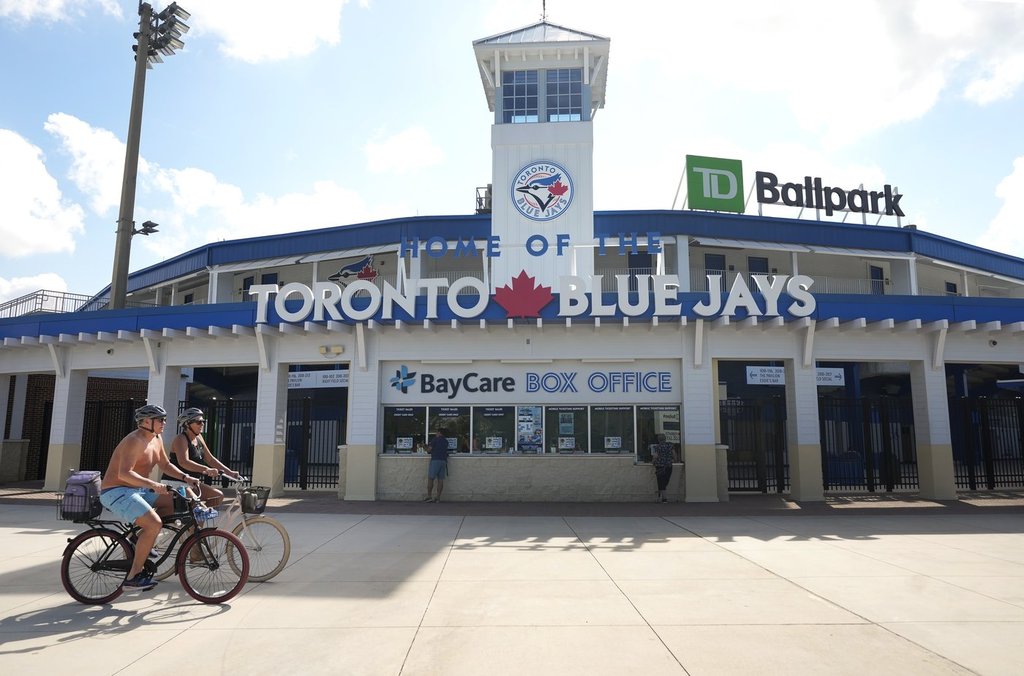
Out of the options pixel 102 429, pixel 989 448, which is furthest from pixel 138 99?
pixel 989 448

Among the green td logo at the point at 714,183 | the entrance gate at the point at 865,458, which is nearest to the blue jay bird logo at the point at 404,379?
the entrance gate at the point at 865,458

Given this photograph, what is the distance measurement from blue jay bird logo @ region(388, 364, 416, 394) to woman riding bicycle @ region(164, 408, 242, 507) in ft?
29.3

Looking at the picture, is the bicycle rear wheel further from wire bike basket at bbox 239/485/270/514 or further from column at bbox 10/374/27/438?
column at bbox 10/374/27/438

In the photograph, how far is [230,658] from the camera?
5.30 m

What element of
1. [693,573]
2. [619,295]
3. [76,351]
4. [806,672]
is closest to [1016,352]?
[619,295]

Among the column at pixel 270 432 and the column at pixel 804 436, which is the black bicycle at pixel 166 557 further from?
the column at pixel 804 436

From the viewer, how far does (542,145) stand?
1998 cm

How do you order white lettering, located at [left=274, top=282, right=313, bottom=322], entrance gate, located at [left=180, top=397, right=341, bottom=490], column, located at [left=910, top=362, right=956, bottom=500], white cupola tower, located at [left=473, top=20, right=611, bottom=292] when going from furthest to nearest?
1. entrance gate, located at [left=180, top=397, right=341, bottom=490]
2. white cupola tower, located at [left=473, top=20, right=611, bottom=292]
3. column, located at [left=910, top=362, right=956, bottom=500]
4. white lettering, located at [left=274, top=282, right=313, bottom=322]

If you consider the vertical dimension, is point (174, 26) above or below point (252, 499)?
above

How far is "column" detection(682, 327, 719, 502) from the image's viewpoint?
1642 centimetres

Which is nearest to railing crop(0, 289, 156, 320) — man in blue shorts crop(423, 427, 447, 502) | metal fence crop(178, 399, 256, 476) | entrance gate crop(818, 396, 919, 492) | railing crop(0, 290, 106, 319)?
railing crop(0, 290, 106, 319)

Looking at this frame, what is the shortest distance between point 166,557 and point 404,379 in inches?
414

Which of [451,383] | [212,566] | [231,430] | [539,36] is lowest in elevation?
[212,566]

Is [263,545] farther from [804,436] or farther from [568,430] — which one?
[804,436]
